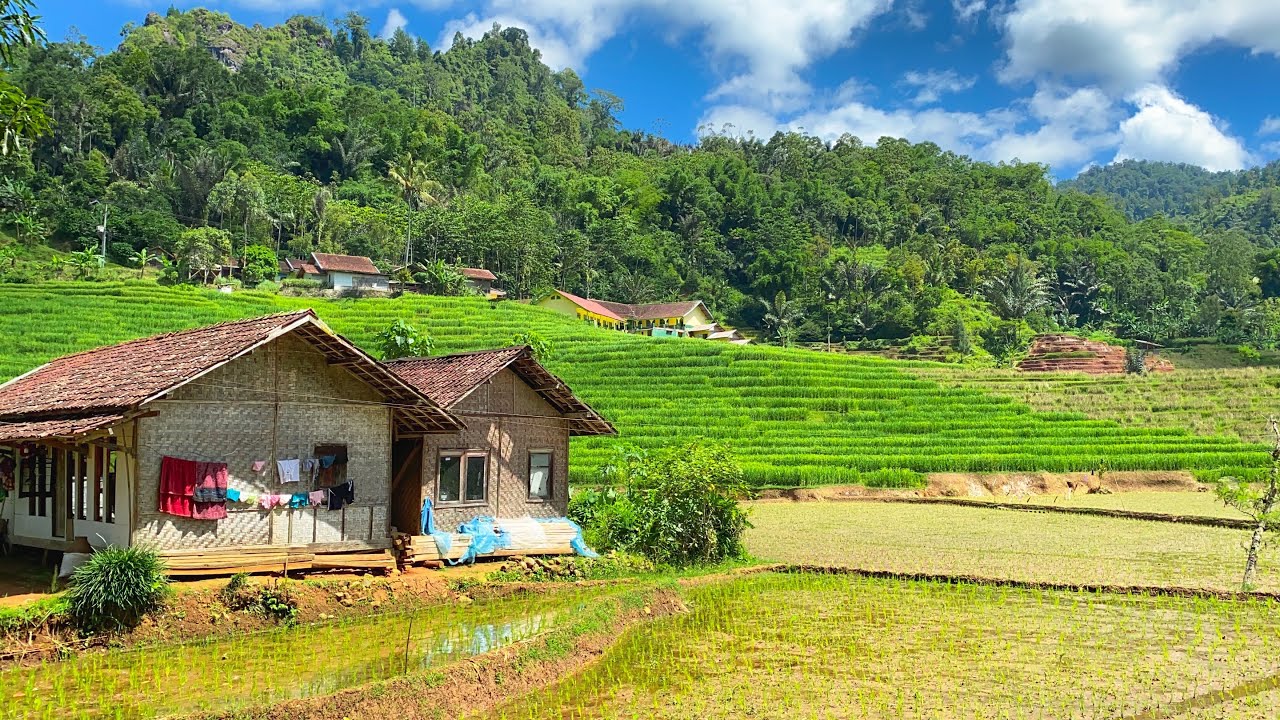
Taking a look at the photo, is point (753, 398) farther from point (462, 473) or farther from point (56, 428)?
point (56, 428)

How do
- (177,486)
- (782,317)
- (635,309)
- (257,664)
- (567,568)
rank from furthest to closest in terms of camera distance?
(782,317), (635,309), (567,568), (177,486), (257,664)

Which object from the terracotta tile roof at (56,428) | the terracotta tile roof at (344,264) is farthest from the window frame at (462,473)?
the terracotta tile roof at (344,264)

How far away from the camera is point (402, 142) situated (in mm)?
101062

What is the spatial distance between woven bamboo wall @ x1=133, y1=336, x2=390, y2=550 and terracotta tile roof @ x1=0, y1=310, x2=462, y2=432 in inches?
13.6

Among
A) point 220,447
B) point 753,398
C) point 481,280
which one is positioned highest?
point 481,280

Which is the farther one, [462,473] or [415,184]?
[415,184]

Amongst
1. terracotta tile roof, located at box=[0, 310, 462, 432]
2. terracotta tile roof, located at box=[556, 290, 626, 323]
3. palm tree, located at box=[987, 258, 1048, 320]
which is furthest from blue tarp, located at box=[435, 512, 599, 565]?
palm tree, located at box=[987, 258, 1048, 320]

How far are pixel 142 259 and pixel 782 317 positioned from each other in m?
48.4

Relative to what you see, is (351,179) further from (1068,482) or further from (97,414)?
(97,414)

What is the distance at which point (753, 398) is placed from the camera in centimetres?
4244

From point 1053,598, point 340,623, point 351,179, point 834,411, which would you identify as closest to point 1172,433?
point 834,411

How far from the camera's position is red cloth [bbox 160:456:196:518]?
1392cm

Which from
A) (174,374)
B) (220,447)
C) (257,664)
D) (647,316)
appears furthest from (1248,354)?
(257,664)

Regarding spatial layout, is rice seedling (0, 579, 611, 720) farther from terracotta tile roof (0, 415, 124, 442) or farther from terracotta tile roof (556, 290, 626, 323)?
terracotta tile roof (556, 290, 626, 323)
